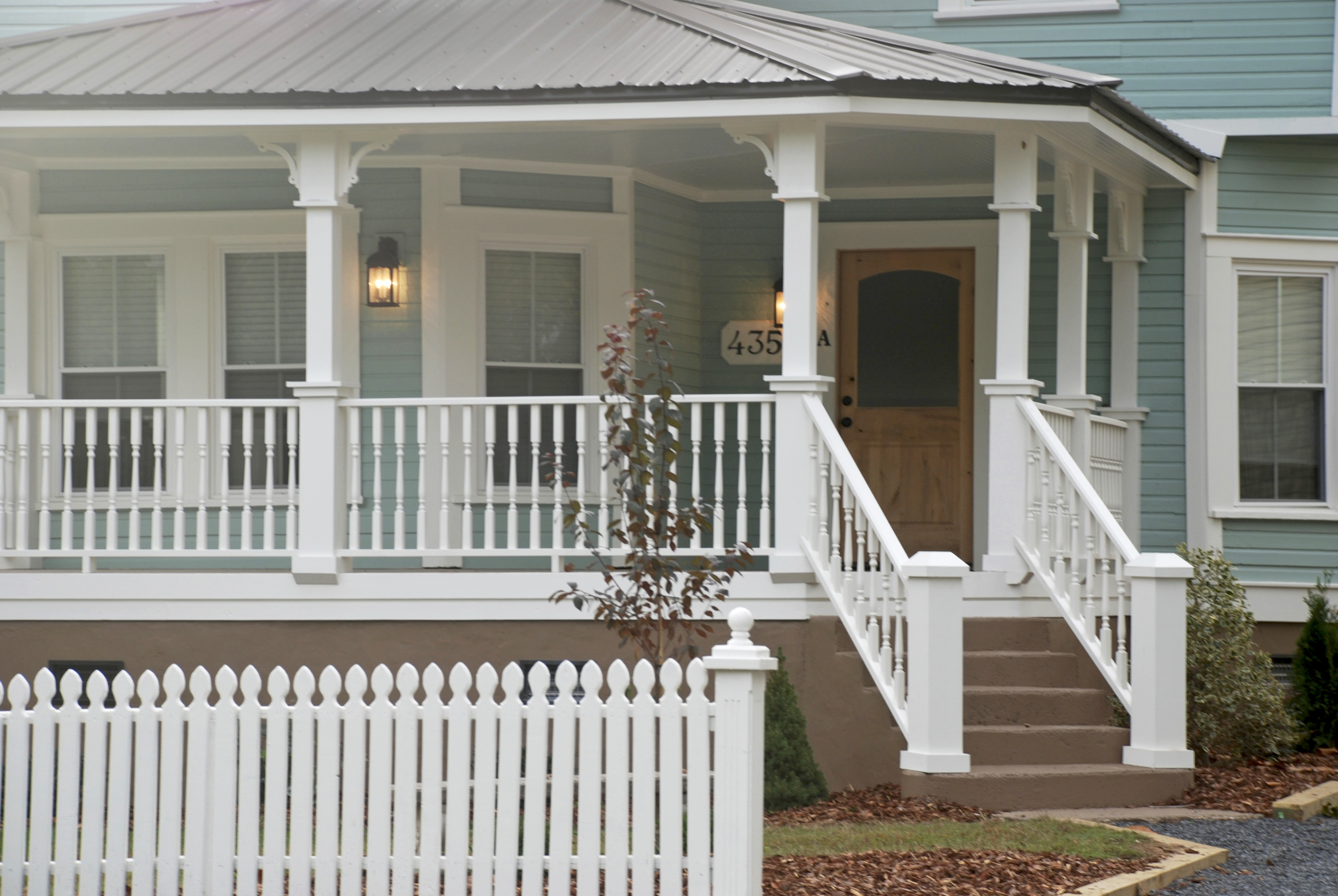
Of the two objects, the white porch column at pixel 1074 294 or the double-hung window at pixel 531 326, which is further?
the double-hung window at pixel 531 326

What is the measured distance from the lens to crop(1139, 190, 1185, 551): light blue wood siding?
10.1 meters

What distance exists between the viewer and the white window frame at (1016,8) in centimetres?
1029

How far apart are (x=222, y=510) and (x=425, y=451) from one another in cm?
151

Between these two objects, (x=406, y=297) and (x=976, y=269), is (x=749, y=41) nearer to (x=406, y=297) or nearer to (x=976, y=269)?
(x=406, y=297)

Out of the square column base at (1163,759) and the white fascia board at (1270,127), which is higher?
the white fascia board at (1270,127)

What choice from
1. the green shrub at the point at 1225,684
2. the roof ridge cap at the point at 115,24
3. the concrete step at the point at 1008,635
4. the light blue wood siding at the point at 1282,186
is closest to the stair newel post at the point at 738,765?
the concrete step at the point at 1008,635

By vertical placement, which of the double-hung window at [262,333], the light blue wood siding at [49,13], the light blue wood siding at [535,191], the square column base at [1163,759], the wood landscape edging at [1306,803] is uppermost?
the light blue wood siding at [49,13]

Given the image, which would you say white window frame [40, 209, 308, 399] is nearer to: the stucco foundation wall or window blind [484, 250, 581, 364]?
window blind [484, 250, 581, 364]

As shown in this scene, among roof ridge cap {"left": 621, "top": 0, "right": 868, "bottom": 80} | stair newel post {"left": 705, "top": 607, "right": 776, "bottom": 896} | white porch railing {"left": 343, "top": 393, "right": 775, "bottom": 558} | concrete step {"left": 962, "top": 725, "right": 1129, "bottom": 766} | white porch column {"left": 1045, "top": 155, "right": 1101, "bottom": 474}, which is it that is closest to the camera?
stair newel post {"left": 705, "top": 607, "right": 776, "bottom": 896}

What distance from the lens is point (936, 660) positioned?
21.9 ft

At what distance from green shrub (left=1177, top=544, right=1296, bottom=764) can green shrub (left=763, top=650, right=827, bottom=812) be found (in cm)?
208

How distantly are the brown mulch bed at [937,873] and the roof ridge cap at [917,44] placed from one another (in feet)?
13.0

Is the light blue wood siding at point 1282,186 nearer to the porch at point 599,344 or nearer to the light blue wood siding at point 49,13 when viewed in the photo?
the porch at point 599,344

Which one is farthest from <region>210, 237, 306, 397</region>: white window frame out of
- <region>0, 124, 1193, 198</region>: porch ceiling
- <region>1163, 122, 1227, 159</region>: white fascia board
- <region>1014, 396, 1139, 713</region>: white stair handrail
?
<region>1163, 122, 1227, 159</region>: white fascia board
